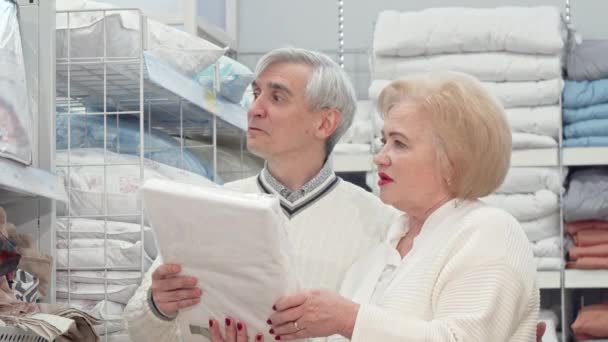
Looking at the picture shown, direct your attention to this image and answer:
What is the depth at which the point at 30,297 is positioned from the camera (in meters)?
2.55

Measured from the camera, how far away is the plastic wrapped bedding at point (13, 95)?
2.48 m

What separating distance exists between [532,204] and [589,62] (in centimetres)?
49

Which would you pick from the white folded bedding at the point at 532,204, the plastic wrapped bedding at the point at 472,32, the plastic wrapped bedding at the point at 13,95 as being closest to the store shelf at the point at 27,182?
the plastic wrapped bedding at the point at 13,95

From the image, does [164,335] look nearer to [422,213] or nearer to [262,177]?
[262,177]

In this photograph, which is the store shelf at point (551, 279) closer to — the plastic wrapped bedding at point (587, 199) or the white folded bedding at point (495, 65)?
the plastic wrapped bedding at point (587, 199)

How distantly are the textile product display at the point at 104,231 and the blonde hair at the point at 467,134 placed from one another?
4.14ft

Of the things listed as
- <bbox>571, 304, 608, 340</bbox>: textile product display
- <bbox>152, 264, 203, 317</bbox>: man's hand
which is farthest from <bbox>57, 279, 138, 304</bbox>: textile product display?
<bbox>571, 304, 608, 340</bbox>: textile product display

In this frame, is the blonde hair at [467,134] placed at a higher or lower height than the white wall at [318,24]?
higher

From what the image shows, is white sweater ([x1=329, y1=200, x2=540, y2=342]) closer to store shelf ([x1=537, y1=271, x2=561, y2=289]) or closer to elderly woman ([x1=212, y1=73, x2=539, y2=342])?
elderly woman ([x1=212, y1=73, x2=539, y2=342])

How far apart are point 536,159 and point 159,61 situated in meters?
1.38

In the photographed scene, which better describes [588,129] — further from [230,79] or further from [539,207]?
[230,79]

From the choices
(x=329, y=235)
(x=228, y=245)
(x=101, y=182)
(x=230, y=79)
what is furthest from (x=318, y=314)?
(x=230, y=79)

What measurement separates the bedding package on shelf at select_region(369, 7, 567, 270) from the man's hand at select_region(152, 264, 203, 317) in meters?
1.94

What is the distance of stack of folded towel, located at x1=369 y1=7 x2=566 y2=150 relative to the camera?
3.79 m
